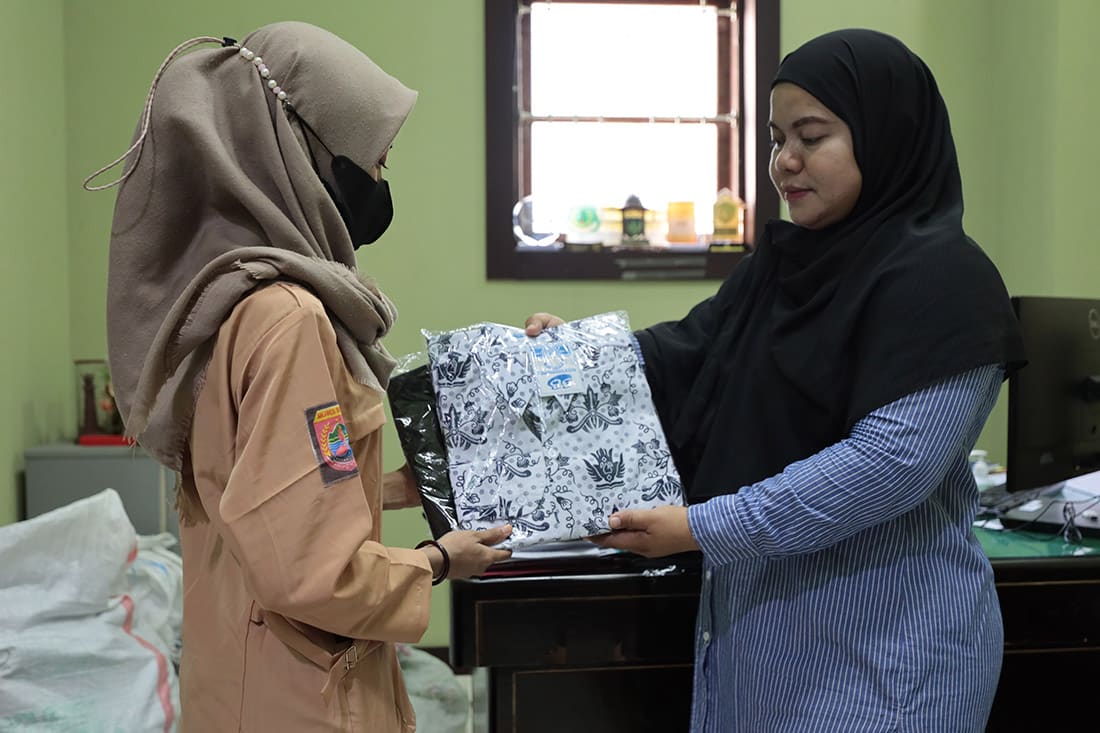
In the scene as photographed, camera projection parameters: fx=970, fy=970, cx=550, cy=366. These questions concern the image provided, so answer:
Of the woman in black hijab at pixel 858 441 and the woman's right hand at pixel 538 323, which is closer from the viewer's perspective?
the woman in black hijab at pixel 858 441

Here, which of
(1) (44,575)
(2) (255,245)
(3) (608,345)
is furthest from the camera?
(1) (44,575)

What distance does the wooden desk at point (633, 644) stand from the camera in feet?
5.30

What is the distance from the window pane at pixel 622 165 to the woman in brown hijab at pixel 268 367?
2236 millimetres

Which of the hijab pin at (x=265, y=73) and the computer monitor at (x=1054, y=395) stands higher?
the hijab pin at (x=265, y=73)

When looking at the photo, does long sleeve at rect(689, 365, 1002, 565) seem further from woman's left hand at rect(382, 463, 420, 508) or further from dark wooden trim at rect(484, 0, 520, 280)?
dark wooden trim at rect(484, 0, 520, 280)

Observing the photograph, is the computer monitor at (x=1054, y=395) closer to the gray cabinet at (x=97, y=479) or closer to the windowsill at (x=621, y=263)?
the windowsill at (x=621, y=263)

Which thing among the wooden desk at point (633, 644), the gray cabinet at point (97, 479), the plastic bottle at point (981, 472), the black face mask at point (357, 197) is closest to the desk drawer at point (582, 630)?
the wooden desk at point (633, 644)

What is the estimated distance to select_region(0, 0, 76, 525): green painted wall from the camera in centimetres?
275

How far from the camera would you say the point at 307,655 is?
1.09 metres

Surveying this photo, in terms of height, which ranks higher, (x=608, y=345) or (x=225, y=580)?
(x=608, y=345)

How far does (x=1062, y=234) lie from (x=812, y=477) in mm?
2417

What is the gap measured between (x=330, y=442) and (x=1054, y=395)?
5.23 ft

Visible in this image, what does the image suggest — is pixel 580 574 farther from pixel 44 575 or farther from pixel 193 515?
pixel 44 575

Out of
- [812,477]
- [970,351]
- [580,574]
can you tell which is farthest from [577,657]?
[970,351]
